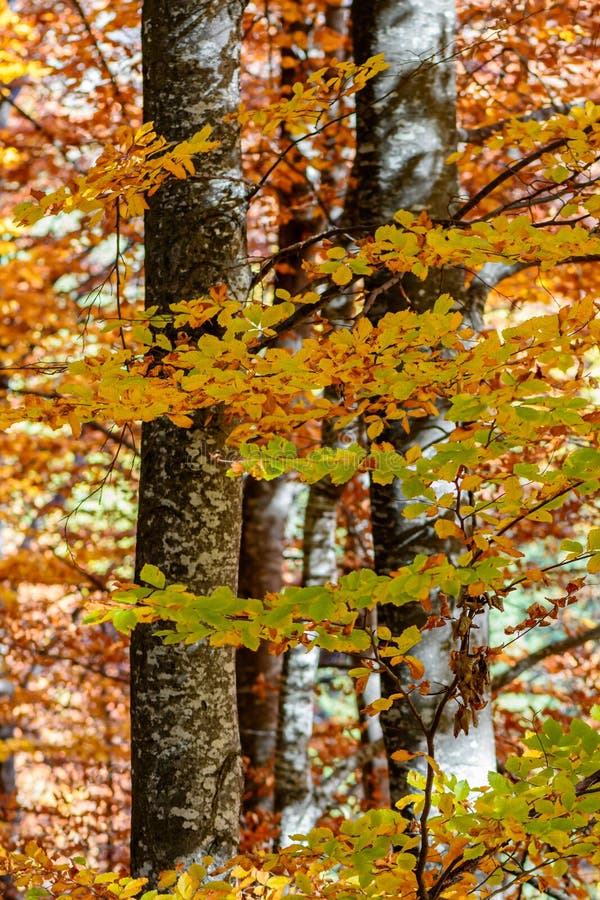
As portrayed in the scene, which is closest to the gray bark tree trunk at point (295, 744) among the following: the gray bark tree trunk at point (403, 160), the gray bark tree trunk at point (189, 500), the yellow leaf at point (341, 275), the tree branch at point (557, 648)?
the tree branch at point (557, 648)

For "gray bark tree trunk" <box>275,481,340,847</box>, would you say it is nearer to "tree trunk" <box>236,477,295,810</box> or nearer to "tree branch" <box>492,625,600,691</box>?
"tree trunk" <box>236,477,295,810</box>

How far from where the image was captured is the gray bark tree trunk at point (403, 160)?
9.16ft

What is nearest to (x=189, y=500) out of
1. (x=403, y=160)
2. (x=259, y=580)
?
(x=403, y=160)

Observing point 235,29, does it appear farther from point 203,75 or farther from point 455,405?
point 455,405

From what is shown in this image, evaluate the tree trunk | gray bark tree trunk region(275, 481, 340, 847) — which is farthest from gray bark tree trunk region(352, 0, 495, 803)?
the tree trunk

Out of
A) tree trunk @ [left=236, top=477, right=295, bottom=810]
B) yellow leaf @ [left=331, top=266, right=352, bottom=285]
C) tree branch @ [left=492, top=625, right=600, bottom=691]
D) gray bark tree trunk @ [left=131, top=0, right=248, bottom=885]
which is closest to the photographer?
yellow leaf @ [left=331, top=266, right=352, bottom=285]

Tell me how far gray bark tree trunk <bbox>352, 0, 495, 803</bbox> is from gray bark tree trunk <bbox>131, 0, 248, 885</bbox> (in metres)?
0.74

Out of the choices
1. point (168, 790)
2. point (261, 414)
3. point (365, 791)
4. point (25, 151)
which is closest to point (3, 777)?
point (365, 791)

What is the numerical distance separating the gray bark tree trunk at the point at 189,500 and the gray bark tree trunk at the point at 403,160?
29.1 inches

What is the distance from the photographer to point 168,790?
6.65 ft

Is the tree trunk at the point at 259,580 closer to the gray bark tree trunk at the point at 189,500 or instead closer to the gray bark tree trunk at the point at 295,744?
the gray bark tree trunk at the point at 295,744

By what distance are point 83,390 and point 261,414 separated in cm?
42

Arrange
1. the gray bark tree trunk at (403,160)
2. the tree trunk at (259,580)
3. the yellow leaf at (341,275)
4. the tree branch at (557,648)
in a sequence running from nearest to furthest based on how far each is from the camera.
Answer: the yellow leaf at (341,275)
the gray bark tree trunk at (403,160)
the tree branch at (557,648)
the tree trunk at (259,580)

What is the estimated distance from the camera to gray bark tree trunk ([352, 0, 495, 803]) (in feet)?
9.16
